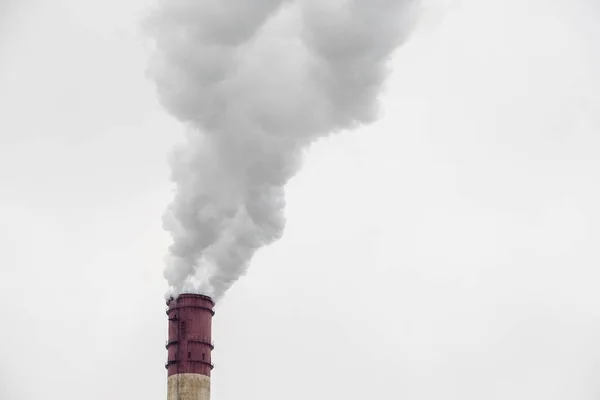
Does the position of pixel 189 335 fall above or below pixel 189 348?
above

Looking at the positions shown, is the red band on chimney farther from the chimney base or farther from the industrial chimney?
the chimney base

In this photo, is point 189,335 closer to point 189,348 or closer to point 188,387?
point 189,348

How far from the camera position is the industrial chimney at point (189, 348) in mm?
48938

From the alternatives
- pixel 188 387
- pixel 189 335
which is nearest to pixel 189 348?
pixel 189 335

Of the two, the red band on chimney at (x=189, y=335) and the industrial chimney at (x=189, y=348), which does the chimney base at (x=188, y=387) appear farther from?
the red band on chimney at (x=189, y=335)

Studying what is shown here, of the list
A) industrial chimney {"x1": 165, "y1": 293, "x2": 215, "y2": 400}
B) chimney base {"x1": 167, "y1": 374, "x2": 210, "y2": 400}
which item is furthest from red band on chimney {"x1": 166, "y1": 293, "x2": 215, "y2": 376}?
chimney base {"x1": 167, "y1": 374, "x2": 210, "y2": 400}

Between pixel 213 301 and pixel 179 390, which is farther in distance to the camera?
pixel 213 301

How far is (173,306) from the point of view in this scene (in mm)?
50812

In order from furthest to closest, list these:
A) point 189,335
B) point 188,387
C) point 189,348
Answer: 1. point 189,335
2. point 189,348
3. point 188,387

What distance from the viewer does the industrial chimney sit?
161ft

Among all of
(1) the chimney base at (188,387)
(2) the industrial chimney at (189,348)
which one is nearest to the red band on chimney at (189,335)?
(2) the industrial chimney at (189,348)

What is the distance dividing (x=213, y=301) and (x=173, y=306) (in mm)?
2388

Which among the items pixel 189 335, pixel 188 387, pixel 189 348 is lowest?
pixel 188 387

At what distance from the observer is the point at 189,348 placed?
4938cm
